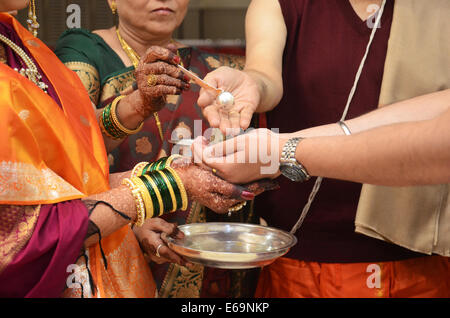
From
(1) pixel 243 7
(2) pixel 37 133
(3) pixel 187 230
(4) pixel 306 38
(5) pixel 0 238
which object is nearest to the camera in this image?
(5) pixel 0 238

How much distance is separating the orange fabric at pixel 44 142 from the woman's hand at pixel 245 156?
0.84 feet

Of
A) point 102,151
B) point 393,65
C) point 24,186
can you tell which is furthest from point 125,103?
point 393,65

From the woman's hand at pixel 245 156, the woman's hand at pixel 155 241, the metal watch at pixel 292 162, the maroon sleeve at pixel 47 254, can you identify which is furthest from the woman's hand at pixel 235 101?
the maroon sleeve at pixel 47 254

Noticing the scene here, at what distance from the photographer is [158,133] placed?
1.59 metres

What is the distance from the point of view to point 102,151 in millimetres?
1231

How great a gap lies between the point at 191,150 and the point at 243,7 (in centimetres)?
195

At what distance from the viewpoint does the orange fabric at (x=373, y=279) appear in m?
1.33

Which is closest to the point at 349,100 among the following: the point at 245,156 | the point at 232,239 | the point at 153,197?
the point at 245,156

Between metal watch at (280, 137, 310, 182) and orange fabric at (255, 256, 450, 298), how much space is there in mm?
427

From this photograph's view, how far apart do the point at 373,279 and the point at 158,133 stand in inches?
30.5

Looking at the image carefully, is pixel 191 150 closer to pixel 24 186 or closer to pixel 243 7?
pixel 24 186

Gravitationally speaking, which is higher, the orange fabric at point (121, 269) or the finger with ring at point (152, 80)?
the finger with ring at point (152, 80)

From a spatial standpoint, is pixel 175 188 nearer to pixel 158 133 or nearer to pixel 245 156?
pixel 245 156

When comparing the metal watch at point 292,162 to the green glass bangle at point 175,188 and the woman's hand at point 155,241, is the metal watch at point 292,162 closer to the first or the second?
the green glass bangle at point 175,188
